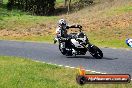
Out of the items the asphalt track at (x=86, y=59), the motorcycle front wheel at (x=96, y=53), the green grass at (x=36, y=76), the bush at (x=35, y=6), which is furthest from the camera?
the bush at (x=35, y=6)

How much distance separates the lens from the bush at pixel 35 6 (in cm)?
6384

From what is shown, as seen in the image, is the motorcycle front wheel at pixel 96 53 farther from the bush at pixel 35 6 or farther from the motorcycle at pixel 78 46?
the bush at pixel 35 6

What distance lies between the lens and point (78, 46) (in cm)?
2023

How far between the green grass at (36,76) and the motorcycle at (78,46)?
3.61 meters

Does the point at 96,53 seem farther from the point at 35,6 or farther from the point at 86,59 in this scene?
the point at 35,6

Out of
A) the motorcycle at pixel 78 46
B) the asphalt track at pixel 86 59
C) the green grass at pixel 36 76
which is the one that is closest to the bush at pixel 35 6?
the asphalt track at pixel 86 59

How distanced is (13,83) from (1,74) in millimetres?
1537

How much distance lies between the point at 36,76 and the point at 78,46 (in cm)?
685

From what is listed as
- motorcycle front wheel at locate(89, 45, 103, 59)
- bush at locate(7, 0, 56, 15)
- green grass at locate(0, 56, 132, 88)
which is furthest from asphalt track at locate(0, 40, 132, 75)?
bush at locate(7, 0, 56, 15)

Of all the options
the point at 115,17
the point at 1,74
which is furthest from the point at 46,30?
the point at 1,74

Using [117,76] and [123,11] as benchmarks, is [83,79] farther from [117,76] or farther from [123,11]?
[123,11]

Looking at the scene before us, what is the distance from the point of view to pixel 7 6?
6506 centimetres

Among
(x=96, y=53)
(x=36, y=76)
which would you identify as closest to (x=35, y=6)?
(x=96, y=53)

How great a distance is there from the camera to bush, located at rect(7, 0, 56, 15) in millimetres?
63844
